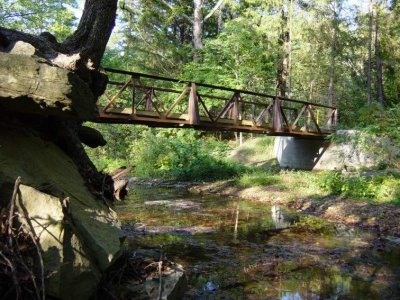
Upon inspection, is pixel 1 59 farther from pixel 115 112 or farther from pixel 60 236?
pixel 115 112

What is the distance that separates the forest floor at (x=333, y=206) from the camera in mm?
9977

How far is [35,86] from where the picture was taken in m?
3.98

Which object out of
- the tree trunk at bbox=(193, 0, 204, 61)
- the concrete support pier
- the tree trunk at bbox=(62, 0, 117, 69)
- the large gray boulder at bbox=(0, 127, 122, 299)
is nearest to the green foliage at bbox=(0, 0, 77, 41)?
the tree trunk at bbox=(193, 0, 204, 61)

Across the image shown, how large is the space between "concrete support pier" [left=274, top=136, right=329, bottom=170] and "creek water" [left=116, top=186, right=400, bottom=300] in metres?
7.54

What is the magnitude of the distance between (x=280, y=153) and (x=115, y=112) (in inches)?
449

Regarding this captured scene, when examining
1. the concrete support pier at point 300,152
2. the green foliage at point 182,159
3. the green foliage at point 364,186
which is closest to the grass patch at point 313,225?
the green foliage at point 364,186

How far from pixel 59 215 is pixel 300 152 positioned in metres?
17.0

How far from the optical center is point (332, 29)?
25109 mm

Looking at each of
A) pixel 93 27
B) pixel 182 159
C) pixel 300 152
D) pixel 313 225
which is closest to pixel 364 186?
pixel 313 225

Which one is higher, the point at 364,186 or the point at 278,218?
the point at 364,186

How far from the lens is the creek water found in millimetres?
5707

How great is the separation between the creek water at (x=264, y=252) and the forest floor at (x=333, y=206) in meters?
0.61

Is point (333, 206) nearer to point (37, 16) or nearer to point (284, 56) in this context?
point (284, 56)

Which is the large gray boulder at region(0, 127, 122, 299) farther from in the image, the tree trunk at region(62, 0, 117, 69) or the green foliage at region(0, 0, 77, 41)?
the green foliage at region(0, 0, 77, 41)
